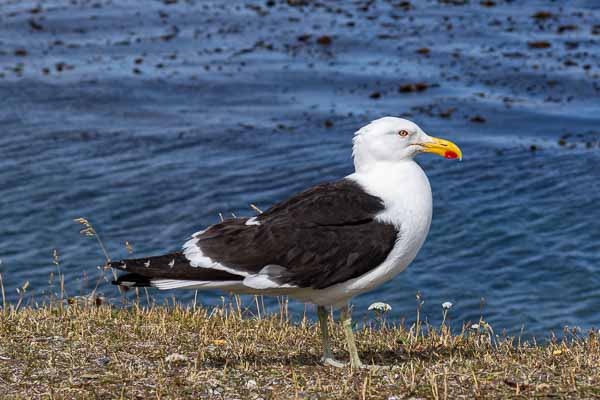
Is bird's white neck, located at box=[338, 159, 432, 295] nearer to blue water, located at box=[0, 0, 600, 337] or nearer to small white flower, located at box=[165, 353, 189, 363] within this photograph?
small white flower, located at box=[165, 353, 189, 363]

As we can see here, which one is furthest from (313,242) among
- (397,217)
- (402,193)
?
(402,193)

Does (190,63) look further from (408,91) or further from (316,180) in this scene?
(316,180)

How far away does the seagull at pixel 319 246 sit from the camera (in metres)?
7.81

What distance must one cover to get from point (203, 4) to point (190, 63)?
19.9 ft

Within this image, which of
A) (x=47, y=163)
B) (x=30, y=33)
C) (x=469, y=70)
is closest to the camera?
(x=47, y=163)

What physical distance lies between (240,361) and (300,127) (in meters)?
13.4

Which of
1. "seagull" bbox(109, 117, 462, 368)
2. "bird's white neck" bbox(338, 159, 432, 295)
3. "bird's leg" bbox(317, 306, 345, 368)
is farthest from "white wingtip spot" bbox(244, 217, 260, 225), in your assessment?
"bird's leg" bbox(317, 306, 345, 368)

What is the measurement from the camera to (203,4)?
31984 mm

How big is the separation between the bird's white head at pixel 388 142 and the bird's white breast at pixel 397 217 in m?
0.12

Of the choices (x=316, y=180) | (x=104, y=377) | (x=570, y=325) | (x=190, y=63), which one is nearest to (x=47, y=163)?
(x=316, y=180)

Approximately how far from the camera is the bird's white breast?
8039mm

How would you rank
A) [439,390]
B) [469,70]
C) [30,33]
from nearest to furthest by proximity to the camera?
[439,390], [469,70], [30,33]

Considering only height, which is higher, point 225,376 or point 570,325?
point 225,376

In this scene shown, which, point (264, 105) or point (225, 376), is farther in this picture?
point (264, 105)
